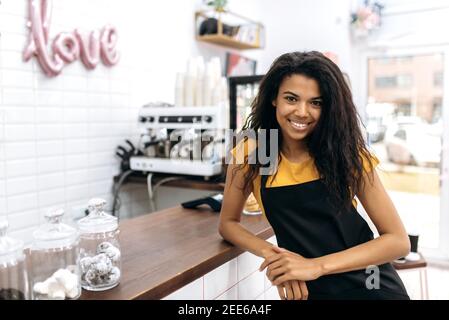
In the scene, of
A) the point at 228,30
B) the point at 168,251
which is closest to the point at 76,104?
the point at 168,251

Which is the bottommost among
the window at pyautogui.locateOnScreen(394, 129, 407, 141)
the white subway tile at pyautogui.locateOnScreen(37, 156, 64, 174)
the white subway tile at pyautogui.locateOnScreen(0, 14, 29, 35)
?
the white subway tile at pyautogui.locateOnScreen(37, 156, 64, 174)

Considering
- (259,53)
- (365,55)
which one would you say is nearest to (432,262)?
(365,55)

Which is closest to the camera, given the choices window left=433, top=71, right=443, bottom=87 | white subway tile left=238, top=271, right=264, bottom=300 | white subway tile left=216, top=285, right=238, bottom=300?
white subway tile left=216, top=285, right=238, bottom=300

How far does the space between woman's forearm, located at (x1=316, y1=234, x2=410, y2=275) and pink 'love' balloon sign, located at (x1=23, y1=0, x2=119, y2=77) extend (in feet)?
5.98

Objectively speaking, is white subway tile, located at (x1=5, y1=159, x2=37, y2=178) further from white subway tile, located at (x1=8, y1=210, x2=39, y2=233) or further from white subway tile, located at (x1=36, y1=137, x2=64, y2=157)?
white subway tile, located at (x1=8, y1=210, x2=39, y2=233)

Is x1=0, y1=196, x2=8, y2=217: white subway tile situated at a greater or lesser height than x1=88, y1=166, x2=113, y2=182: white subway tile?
lesser

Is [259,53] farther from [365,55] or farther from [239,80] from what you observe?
[239,80]

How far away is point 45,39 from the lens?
2.25 metres

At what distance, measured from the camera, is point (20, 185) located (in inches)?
87.3

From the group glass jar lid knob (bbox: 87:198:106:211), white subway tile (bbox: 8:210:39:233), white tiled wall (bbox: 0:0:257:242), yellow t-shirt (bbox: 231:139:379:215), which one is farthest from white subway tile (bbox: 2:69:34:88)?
yellow t-shirt (bbox: 231:139:379:215)

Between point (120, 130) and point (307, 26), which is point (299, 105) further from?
point (307, 26)

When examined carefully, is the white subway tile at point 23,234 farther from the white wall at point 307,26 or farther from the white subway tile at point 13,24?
the white wall at point 307,26

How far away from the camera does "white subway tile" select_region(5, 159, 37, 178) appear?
2148mm

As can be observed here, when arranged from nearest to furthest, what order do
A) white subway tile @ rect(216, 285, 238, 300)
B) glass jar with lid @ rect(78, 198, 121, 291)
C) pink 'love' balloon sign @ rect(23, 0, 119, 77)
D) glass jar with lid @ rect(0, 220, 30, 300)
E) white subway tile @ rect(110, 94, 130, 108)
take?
glass jar with lid @ rect(0, 220, 30, 300), glass jar with lid @ rect(78, 198, 121, 291), white subway tile @ rect(216, 285, 238, 300), pink 'love' balloon sign @ rect(23, 0, 119, 77), white subway tile @ rect(110, 94, 130, 108)
